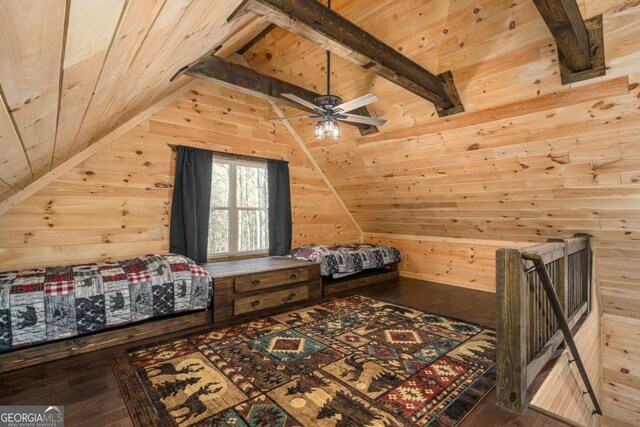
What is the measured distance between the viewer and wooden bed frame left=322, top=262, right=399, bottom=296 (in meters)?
4.22

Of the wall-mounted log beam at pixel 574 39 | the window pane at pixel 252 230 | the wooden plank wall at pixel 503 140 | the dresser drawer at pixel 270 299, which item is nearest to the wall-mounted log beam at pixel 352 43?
the wooden plank wall at pixel 503 140

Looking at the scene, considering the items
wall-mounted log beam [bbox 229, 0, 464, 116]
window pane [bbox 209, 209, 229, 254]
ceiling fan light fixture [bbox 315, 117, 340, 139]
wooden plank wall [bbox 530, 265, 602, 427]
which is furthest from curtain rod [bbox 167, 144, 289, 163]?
wooden plank wall [bbox 530, 265, 602, 427]

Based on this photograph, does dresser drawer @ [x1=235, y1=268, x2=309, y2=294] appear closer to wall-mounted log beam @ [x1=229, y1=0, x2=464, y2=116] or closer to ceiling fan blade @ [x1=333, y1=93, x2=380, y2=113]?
ceiling fan blade @ [x1=333, y1=93, x2=380, y2=113]

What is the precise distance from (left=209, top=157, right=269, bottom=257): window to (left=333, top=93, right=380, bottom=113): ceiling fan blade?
214 cm

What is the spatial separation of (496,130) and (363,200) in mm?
2450

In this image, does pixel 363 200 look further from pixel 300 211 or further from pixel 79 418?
pixel 79 418

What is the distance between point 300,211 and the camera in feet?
16.1

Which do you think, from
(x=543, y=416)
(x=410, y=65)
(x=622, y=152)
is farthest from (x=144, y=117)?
(x=622, y=152)

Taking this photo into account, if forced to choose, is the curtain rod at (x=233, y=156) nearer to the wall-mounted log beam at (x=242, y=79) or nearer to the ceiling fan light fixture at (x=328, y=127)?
the wall-mounted log beam at (x=242, y=79)

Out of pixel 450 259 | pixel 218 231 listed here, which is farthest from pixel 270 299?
pixel 450 259

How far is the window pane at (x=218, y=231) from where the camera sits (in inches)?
158

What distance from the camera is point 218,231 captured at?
4.08 m

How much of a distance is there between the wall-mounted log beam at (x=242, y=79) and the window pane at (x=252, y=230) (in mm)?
1743

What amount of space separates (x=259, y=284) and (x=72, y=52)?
2.94m
